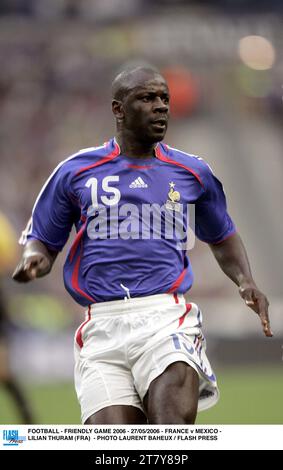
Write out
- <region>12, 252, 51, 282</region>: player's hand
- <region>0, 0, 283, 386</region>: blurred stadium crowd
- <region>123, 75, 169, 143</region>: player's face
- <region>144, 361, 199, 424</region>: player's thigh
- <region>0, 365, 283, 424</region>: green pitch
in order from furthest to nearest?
<region>0, 0, 283, 386</region>: blurred stadium crowd → <region>0, 365, 283, 424</region>: green pitch → <region>123, 75, 169, 143</region>: player's face → <region>12, 252, 51, 282</region>: player's hand → <region>144, 361, 199, 424</region>: player's thigh

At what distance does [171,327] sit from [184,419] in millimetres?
577

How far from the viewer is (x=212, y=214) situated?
661 cm

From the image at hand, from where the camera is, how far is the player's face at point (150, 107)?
20.2 feet

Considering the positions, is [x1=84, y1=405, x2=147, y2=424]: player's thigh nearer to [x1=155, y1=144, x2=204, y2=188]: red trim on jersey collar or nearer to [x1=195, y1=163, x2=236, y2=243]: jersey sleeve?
[x1=195, y1=163, x2=236, y2=243]: jersey sleeve

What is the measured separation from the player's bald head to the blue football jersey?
0.33 m

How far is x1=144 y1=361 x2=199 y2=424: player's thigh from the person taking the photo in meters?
5.71

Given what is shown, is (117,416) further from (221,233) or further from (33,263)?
(221,233)

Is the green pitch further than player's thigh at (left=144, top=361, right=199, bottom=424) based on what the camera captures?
Yes

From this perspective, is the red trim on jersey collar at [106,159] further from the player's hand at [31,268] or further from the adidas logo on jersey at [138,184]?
the player's hand at [31,268]

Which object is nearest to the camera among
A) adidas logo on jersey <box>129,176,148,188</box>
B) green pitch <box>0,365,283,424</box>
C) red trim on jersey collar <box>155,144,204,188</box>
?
adidas logo on jersey <box>129,176,148,188</box>

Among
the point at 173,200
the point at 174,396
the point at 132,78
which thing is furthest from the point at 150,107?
the point at 174,396

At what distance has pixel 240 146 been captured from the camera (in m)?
25.5

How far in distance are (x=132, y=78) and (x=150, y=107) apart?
205mm

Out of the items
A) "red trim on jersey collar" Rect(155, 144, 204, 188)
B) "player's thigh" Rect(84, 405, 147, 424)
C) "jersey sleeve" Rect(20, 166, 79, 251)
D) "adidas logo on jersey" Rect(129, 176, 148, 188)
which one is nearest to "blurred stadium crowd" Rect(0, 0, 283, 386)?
"jersey sleeve" Rect(20, 166, 79, 251)
